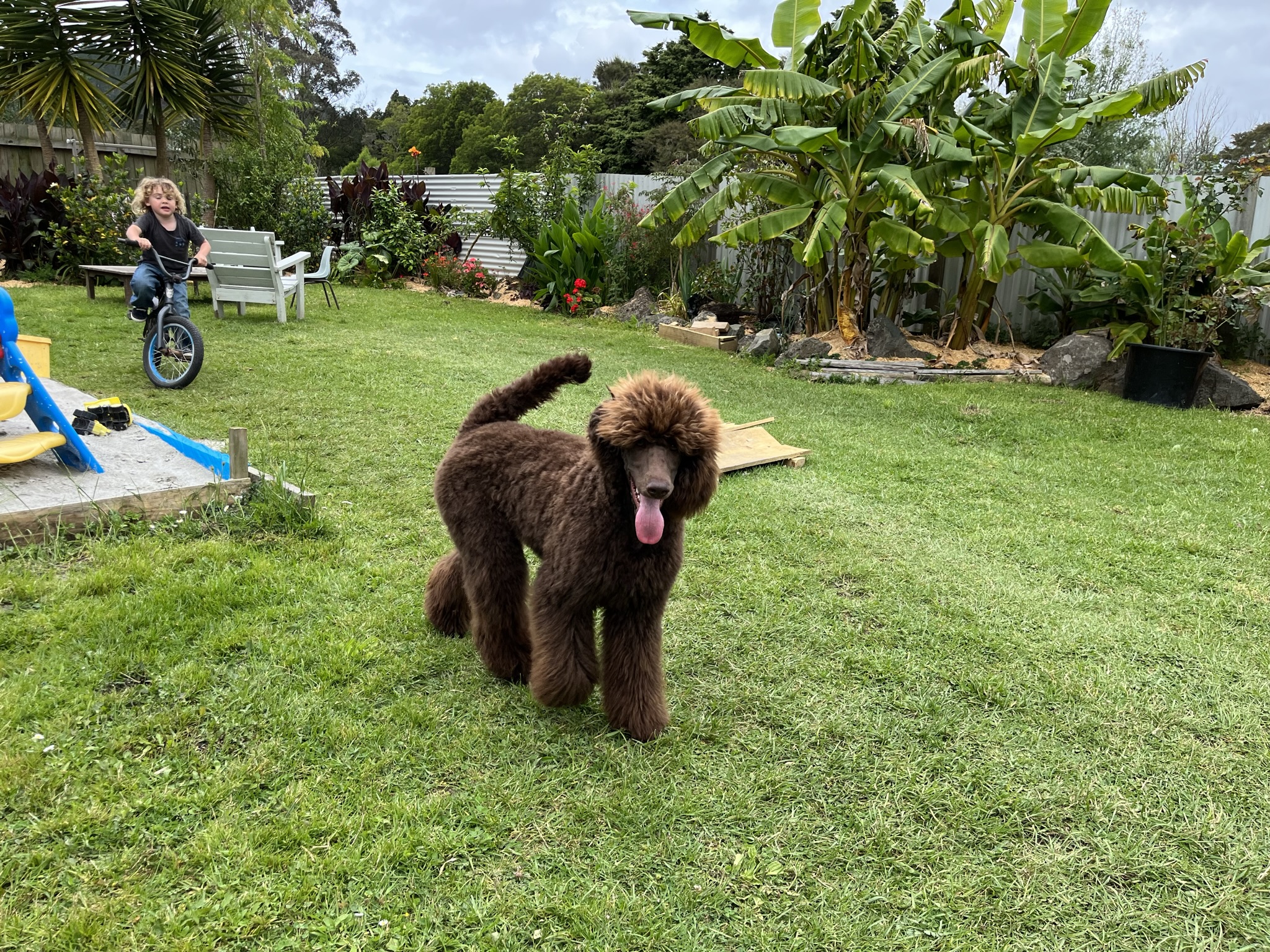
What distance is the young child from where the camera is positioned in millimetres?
6984

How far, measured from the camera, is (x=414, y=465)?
5371mm

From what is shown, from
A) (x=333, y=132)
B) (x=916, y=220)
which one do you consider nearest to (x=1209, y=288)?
(x=916, y=220)

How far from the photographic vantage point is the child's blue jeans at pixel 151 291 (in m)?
6.96

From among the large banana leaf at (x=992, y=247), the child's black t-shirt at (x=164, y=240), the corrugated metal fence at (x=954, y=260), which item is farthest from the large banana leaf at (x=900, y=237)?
the child's black t-shirt at (x=164, y=240)

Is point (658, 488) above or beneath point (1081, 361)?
beneath

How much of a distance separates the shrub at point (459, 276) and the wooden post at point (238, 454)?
12570 mm

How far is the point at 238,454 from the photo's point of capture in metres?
4.19

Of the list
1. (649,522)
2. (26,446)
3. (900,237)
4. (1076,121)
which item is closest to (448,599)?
(649,522)

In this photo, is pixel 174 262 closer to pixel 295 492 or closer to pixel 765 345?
pixel 295 492

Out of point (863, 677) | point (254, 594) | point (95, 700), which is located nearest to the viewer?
point (95, 700)

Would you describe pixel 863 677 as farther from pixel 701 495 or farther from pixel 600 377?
pixel 600 377

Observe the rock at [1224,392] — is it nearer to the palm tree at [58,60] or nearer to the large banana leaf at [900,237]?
the large banana leaf at [900,237]

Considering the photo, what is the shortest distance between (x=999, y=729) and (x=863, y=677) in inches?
21.0

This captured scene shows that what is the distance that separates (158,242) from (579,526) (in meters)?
6.94
